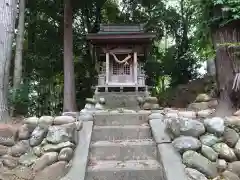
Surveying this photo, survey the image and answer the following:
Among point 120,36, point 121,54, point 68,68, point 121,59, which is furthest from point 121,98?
point 68,68

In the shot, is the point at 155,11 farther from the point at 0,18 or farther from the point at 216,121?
the point at 216,121

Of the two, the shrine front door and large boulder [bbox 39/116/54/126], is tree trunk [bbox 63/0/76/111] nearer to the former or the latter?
the shrine front door

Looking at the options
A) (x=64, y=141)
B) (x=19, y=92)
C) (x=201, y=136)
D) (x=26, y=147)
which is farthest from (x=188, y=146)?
(x=19, y=92)

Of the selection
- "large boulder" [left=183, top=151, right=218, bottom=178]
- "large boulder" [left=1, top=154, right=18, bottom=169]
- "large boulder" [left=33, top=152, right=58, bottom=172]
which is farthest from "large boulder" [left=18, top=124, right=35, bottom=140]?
"large boulder" [left=183, top=151, right=218, bottom=178]

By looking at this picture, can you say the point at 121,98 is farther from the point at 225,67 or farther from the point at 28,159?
the point at 28,159

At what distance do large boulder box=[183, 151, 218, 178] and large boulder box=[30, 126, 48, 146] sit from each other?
235cm

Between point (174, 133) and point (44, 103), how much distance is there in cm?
902

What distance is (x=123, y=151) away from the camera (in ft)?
14.3

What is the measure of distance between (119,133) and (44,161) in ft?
5.33

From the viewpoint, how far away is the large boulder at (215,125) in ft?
13.8

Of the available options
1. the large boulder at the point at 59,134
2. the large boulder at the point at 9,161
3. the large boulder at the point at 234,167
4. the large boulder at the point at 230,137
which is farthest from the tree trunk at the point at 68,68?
the large boulder at the point at 234,167

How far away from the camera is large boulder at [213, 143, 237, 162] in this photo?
3955 mm

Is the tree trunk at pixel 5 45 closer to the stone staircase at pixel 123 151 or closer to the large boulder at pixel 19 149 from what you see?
the large boulder at pixel 19 149

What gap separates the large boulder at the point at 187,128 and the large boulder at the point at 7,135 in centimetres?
273
